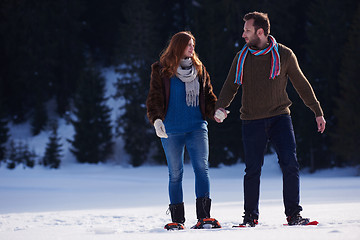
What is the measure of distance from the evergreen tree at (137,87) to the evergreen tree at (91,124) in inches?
34.1

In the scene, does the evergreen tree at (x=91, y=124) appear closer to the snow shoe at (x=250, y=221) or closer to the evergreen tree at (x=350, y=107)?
the evergreen tree at (x=350, y=107)

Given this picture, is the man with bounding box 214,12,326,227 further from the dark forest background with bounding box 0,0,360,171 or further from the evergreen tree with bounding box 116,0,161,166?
the evergreen tree with bounding box 116,0,161,166

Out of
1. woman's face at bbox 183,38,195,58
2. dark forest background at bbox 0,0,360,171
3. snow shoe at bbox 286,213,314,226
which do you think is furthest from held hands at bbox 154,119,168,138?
dark forest background at bbox 0,0,360,171

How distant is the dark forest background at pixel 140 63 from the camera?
20500 millimetres

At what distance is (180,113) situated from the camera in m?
4.69

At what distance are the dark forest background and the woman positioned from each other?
13.4 m

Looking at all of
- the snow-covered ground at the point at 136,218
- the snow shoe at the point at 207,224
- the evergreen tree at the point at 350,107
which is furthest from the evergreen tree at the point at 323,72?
the snow shoe at the point at 207,224

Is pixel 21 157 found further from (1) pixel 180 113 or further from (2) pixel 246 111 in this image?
(2) pixel 246 111

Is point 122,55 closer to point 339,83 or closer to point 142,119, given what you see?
point 142,119

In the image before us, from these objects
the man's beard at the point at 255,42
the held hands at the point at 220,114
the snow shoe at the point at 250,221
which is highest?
the man's beard at the point at 255,42

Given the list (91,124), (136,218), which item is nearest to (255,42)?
(136,218)

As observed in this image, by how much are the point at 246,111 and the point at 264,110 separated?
184 millimetres

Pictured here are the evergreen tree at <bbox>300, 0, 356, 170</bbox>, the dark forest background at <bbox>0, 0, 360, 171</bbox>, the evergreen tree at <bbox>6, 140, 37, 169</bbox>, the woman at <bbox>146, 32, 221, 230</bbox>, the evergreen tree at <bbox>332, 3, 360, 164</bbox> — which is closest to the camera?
the woman at <bbox>146, 32, 221, 230</bbox>

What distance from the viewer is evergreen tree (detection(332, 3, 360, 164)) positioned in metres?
18.5
